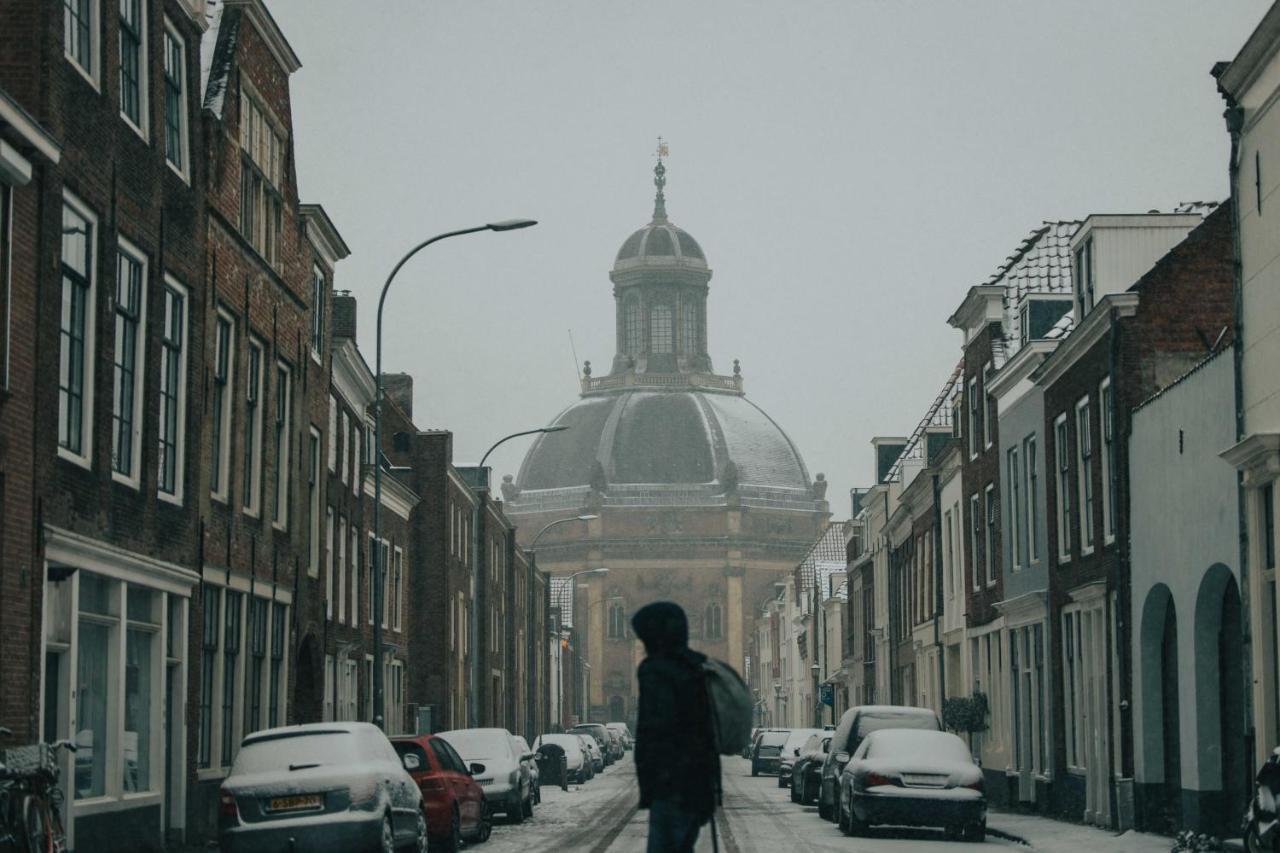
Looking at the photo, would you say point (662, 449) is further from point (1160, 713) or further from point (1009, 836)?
point (1009, 836)

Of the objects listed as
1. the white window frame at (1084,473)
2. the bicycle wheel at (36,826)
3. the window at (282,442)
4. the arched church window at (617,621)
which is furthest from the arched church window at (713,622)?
the bicycle wheel at (36,826)

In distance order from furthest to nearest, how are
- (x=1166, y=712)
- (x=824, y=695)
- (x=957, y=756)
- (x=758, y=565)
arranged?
(x=758, y=565) < (x=824, y=695) < (x=1166, y=712) < (x=957, y=756)

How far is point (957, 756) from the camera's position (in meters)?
26.8

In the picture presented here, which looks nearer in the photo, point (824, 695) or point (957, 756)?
point (957, 756)

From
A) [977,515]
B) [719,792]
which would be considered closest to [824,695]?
[977,515]

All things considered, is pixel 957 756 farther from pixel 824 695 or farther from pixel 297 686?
pixel 824 695

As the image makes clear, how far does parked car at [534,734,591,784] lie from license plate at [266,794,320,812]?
120ft

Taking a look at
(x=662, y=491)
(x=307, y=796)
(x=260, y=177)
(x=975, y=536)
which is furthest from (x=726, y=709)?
(x=662, y=491)

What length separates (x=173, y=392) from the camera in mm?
25250

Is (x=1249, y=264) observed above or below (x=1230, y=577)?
above

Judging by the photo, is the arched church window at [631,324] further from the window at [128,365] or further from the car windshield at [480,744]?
the window at [128,365]

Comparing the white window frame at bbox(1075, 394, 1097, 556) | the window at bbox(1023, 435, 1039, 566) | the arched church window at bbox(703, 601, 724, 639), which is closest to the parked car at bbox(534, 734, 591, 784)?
the window at bbox(1023, 435, 1039, 566)

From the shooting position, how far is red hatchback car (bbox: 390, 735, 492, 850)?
→ 80.6ft

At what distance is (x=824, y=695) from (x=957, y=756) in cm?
5599
